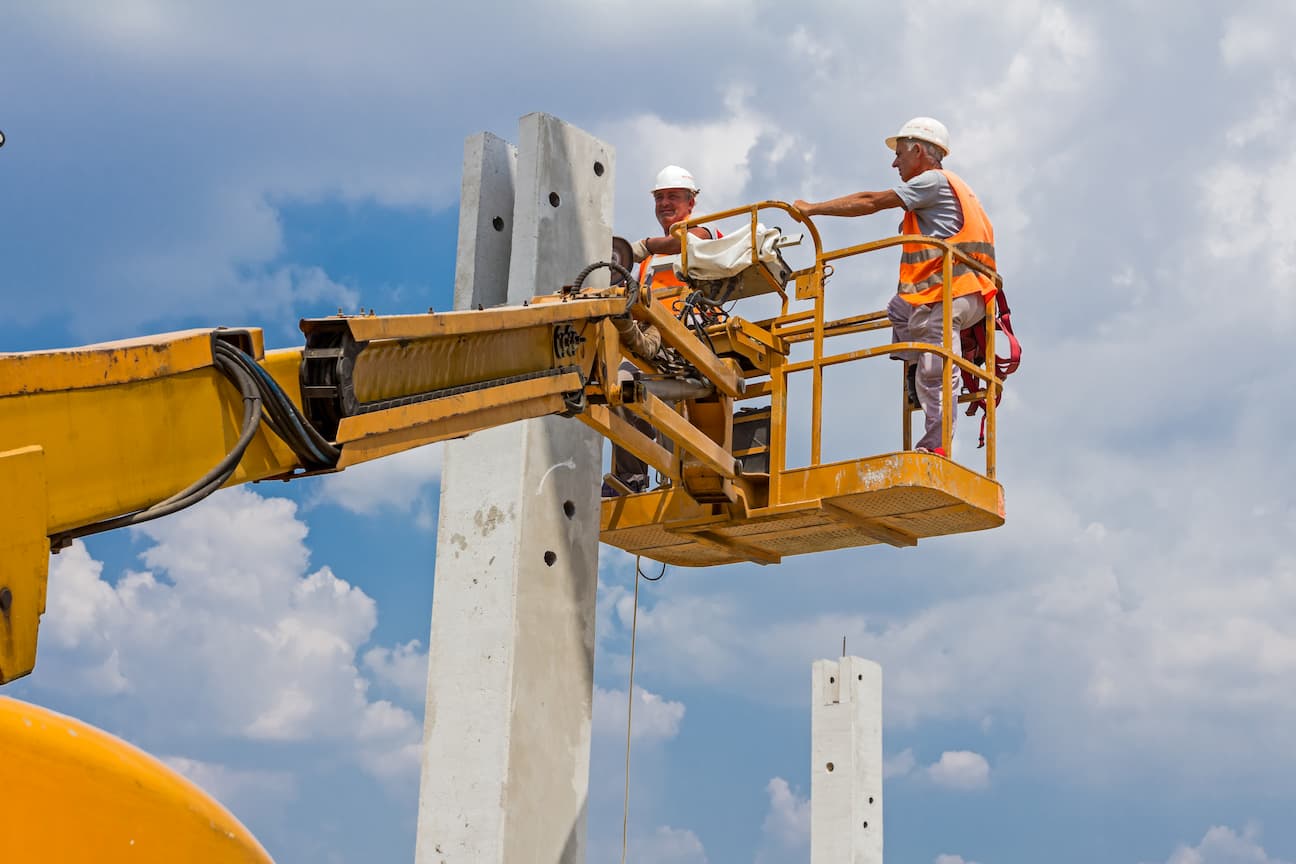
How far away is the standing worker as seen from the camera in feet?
28.1

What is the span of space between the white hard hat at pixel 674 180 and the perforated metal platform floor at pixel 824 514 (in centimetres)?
208

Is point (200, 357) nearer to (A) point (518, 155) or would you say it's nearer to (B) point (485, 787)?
(B) point (485, 787)

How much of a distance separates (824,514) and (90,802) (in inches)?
206

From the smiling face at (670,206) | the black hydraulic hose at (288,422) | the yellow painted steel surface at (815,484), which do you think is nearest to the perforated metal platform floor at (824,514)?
the yellow painted steel surface at (815,484)

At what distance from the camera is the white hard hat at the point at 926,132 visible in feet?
30.4

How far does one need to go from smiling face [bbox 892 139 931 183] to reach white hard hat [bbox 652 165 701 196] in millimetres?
1383

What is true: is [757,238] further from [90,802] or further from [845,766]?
[845,766]

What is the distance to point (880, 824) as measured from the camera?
556 inches

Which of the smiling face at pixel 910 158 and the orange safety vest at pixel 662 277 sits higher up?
the smiling face at pixel 910 158

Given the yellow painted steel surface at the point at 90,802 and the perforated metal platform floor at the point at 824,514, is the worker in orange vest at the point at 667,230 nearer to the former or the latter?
the perforated metal platform floor at the point at 824,514

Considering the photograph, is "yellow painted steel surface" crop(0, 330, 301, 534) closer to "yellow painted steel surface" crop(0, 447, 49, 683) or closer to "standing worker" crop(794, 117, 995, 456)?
"yellow painted steel surface" crop(0, 447, 49, 683)

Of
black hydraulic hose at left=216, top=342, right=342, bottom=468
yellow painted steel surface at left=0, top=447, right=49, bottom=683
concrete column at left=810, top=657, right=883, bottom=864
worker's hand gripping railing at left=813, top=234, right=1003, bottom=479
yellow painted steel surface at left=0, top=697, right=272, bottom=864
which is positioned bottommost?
yellow painted steel surface at left=0, top=697, right=272, bottom=864

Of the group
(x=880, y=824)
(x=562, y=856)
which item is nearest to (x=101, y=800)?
(x=562, y=856)

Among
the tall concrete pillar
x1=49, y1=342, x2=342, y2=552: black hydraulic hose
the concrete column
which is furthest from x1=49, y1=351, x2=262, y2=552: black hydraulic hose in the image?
the concrete column
